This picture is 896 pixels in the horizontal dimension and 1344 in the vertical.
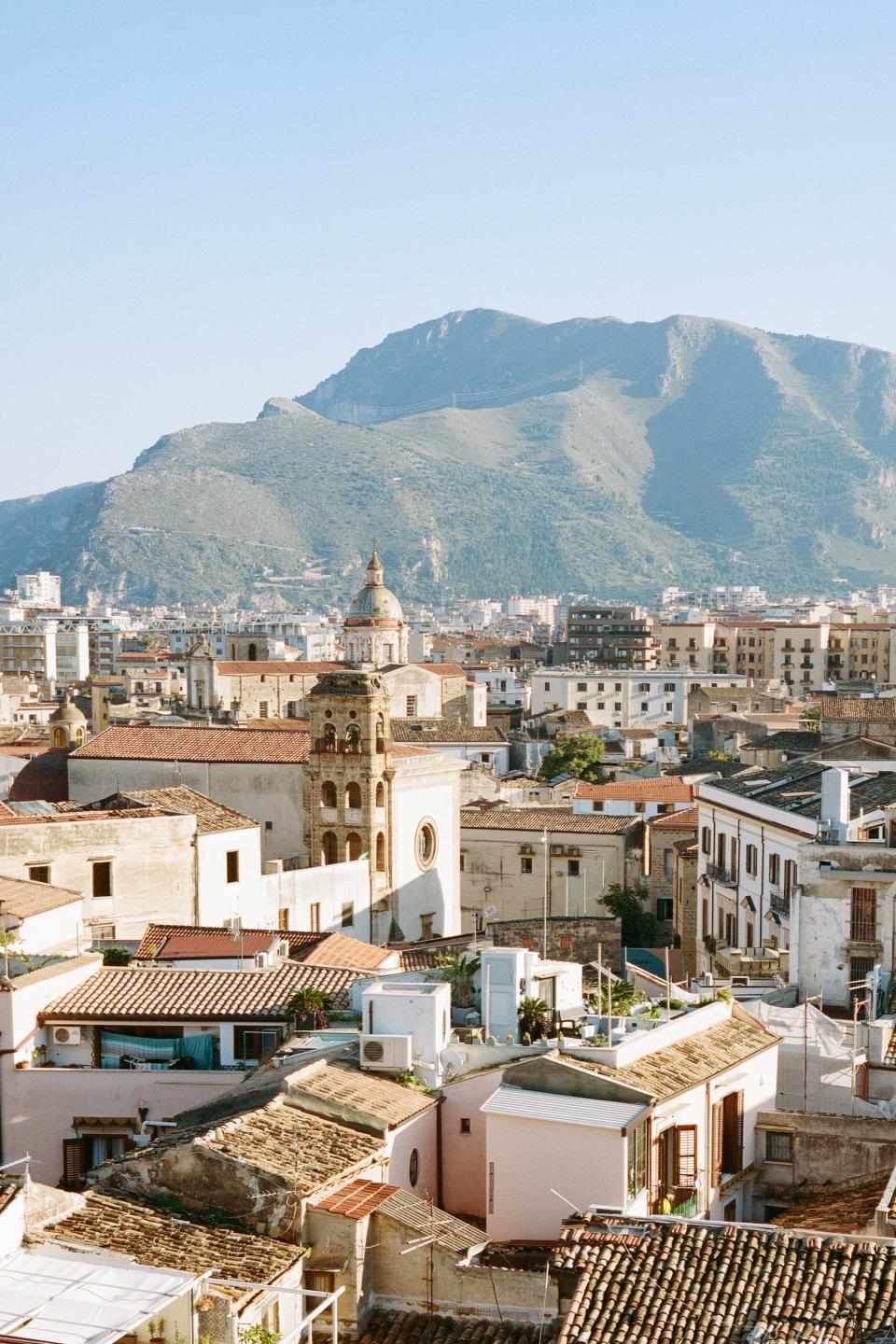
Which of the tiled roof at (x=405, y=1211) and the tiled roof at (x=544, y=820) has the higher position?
the tiled roof at (x=405, y=1211)

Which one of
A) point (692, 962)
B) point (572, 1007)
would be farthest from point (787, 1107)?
point (692, 962)

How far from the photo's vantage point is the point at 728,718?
8631 centimetres

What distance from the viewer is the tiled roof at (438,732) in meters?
89.4

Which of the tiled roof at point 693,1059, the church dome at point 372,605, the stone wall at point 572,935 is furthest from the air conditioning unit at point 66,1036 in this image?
the church dome at point 372,605

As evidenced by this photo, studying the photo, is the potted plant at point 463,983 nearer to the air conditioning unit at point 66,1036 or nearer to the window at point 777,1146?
the window at point 777,1146

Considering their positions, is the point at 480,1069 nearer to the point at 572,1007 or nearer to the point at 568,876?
the point at 572,1007

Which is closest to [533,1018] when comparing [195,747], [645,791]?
[195,747]

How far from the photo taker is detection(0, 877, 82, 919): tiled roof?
3116 cm

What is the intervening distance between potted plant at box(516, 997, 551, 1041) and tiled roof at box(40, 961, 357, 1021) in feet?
10.6

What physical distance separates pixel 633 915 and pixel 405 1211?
37213 millimetres

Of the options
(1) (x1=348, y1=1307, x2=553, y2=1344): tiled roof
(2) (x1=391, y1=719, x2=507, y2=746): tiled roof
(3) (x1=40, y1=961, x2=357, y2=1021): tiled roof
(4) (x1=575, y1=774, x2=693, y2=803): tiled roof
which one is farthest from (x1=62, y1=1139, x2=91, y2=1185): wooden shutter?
(2) (x1=391, y1=719, x2=507, y2=746): tiled roof

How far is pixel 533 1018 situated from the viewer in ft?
73.9

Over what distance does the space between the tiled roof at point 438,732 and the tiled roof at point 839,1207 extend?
67.7 meters

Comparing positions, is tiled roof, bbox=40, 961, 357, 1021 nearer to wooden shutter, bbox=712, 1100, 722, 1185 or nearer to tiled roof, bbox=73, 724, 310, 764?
wooden shutter, bbox=712, 1100, 722, 1185
